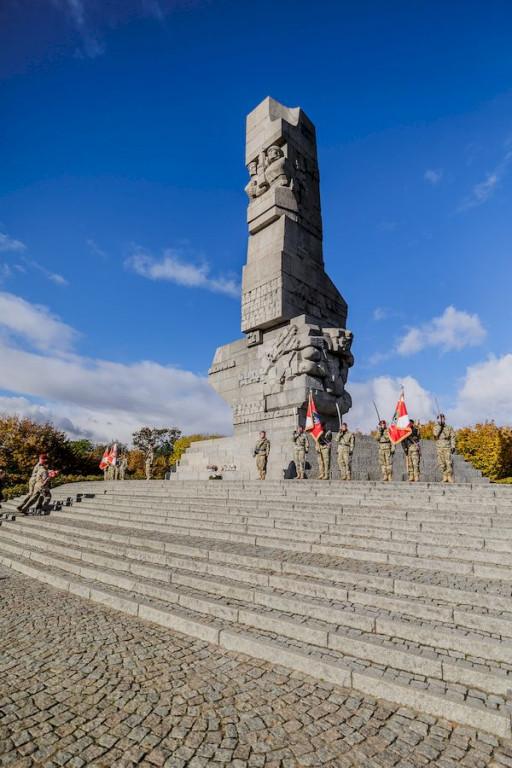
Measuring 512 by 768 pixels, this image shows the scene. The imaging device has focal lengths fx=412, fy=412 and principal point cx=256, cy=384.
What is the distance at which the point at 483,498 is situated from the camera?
653cm

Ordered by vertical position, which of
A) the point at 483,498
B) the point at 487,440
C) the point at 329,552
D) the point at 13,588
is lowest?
the point at 13,588

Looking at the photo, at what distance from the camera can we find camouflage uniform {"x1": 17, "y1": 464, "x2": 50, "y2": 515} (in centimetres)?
1180

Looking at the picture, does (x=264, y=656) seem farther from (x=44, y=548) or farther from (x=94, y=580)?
(x=44, y=548)

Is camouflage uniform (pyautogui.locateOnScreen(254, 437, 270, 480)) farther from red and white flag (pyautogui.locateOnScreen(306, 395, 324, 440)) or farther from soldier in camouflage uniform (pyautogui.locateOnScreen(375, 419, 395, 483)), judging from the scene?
soldier in camouflage uniform (pyautogui.locateOnScreen(375, 419, 395, 483))

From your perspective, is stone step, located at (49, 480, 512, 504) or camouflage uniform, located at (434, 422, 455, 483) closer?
stone step, located at (49, 480, 512, 504)

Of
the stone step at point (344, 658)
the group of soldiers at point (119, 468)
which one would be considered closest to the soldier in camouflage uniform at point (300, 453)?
the stone step at point (344, 658)

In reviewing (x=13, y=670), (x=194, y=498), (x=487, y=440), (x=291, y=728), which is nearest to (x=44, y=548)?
(x=194, y=498)

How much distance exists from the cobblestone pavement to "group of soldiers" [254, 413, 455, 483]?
27.0 ft

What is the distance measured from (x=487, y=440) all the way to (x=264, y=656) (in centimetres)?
3106

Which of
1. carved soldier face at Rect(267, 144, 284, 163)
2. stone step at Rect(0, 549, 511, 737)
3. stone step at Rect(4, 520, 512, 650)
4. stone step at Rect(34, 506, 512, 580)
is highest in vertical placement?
carved soldier face at Rect(267, 144, 284, 163)

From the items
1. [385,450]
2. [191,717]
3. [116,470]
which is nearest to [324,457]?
[385,450]

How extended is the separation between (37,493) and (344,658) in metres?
11.0

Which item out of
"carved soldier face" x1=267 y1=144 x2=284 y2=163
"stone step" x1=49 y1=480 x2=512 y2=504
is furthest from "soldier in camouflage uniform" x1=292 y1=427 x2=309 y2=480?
"carved soldier face" x1=267 y1=144 x2=284 y2=163

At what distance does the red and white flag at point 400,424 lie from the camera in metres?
10.8
